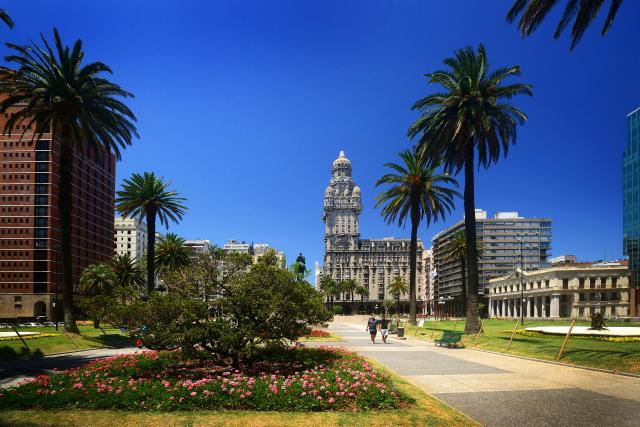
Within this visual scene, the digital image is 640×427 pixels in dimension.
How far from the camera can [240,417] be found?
1100 cm

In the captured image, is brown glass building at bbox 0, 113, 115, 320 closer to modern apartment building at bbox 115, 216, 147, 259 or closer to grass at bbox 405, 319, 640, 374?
modern apartment building at bbox 115, 216, 147, 259

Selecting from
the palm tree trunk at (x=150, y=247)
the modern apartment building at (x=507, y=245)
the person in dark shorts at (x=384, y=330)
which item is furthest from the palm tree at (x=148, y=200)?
the modern apartment building at (x=507, y=245)

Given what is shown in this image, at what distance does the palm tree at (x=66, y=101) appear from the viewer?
32.9m

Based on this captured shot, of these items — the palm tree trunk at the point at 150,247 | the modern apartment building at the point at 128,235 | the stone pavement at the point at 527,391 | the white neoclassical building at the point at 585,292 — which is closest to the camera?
the stone pavement at the point at 527,391

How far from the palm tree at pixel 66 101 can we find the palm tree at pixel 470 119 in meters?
24.1

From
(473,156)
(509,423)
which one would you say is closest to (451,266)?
(473,156)

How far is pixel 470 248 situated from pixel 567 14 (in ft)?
63.9

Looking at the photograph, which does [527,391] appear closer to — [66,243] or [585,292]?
[66,243]

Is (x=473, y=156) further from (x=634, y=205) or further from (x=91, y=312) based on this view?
(x=634, y=205)

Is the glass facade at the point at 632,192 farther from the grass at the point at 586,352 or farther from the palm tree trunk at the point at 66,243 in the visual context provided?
the palm tree trunk at the point at 66,243

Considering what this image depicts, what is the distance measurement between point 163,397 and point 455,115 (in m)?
30.6

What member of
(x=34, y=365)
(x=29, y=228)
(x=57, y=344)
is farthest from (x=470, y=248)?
(x=29, y=228)

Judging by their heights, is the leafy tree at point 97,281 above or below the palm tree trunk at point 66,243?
below

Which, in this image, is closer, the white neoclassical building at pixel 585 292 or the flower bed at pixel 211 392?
the flower bed at pixel 211 392
